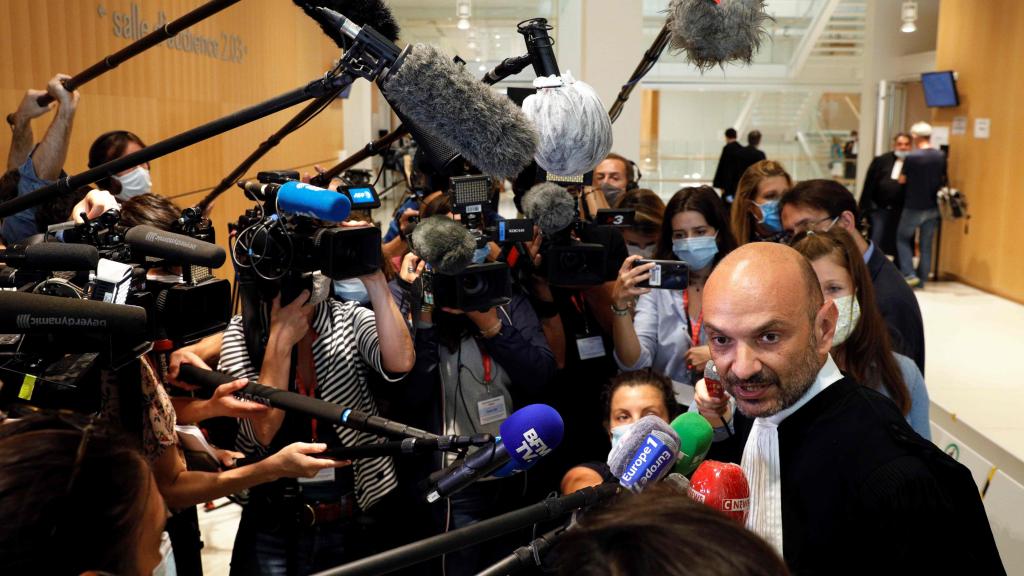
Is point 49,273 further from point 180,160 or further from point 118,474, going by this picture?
point 180,160

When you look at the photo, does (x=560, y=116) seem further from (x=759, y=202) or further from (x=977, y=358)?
(x=977, y=358)

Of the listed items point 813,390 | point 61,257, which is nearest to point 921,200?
point 813,390

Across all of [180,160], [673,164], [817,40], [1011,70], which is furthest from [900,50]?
[180,160]

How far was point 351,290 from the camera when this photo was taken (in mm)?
2686

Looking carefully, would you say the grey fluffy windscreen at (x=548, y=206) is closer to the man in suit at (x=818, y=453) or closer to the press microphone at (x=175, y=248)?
the man in suit at (x=818, y=453)

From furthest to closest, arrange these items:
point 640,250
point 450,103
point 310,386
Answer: point 640,250 → point 310,386 → point 450,103

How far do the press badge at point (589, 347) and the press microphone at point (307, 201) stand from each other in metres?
1.34

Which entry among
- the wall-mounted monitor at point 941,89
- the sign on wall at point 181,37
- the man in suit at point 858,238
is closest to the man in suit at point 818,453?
the man in suit at point 858,238

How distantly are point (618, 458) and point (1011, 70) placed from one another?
9033 millimetres

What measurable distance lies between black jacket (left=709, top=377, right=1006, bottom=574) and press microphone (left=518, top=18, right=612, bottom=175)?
61 centimetres

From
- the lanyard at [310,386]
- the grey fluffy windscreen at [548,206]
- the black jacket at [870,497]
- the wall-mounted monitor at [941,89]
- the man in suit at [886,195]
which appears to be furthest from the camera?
the wall-mounted monitor at [941,89]

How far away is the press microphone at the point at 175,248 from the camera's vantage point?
147 centimetres

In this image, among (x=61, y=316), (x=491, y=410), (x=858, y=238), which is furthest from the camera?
(x=858, y=238)

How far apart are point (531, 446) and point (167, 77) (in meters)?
4.10
